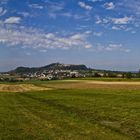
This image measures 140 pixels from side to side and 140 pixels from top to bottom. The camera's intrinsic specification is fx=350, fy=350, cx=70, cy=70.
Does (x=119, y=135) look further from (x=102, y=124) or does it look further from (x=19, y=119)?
(x=19, y=119)

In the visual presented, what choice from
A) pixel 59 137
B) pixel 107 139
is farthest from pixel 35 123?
pixel 107 139

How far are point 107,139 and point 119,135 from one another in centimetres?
140

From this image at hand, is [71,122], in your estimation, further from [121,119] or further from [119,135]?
[119,135]

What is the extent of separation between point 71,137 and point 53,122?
548 cm

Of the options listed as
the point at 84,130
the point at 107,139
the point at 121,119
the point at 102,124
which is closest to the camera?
the point at 107,139

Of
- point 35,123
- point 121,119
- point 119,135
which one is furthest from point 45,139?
point 121,119

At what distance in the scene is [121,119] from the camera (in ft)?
73.5

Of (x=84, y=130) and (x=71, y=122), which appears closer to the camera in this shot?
(x=84, y=130)

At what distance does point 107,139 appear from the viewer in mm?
14820

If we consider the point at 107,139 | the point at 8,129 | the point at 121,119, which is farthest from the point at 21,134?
Answer: the point at 121,119

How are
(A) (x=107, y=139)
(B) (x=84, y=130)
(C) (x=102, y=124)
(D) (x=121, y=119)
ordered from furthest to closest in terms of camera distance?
(D) (x=121, y=119) < (C) (x=102, y=124) < (B) (x=84, y=130) < (A) (x=107, y=139)

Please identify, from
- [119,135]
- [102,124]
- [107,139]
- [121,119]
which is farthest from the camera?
[121,119]

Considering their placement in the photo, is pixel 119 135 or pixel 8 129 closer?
pixel 119 135

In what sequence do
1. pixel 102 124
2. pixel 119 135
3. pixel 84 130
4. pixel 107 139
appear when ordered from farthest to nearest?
pixel 102 124 → pixel 84 130 → pixel 119 135 → pixel 107 139
